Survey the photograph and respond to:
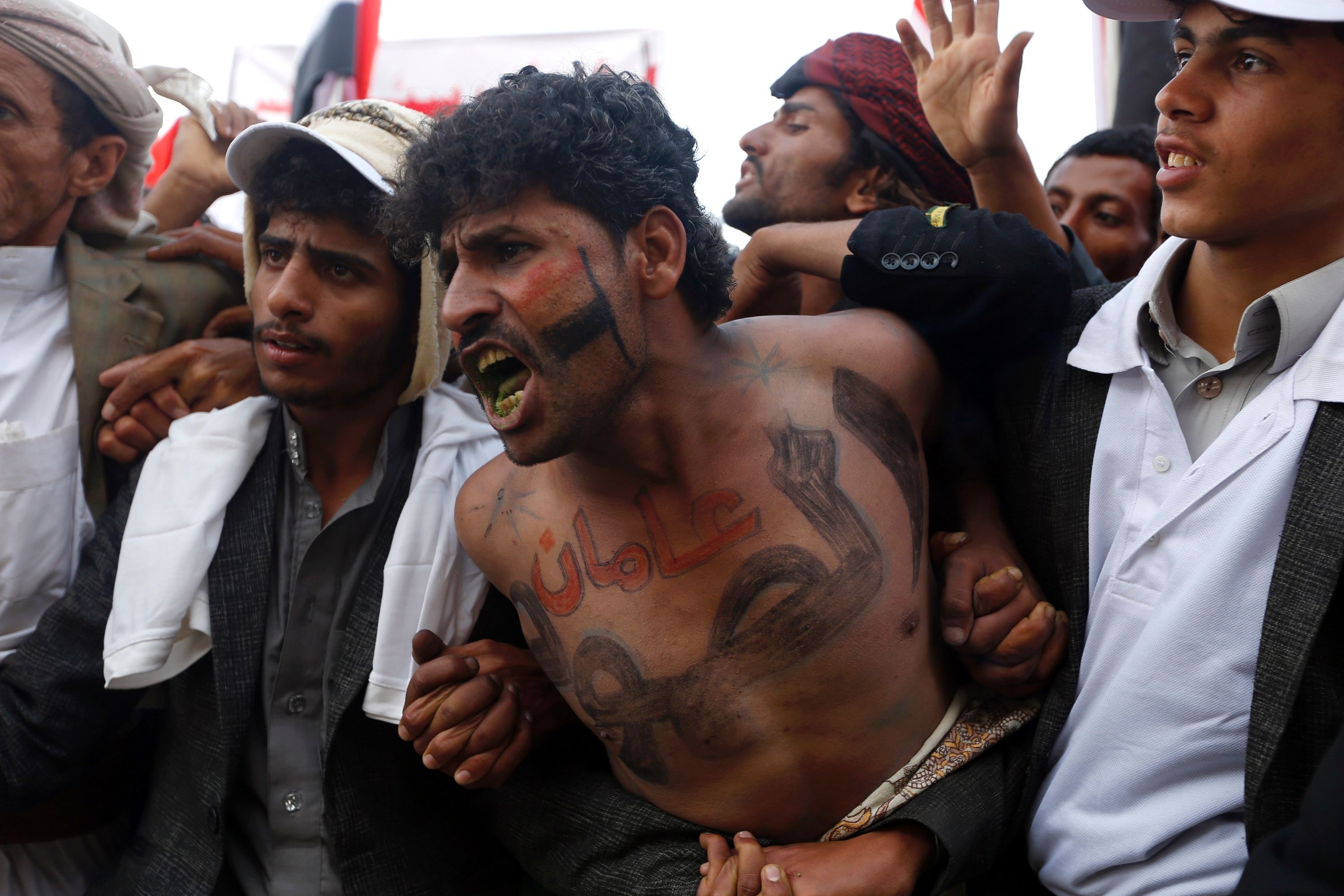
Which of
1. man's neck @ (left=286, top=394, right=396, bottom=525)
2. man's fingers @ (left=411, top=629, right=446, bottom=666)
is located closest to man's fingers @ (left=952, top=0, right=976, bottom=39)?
man's neck @ (left=286, top=394, right=396, bottom=525)

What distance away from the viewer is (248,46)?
612 cm

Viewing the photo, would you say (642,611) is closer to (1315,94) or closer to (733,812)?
(733,812)

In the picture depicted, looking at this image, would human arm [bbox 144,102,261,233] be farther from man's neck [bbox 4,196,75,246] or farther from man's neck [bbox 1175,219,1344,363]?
man's neck [bbox 1175,219,1344,363]

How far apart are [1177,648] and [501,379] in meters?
1.19

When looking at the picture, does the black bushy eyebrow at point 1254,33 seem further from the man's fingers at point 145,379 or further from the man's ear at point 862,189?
the man's fingers at point 145,379

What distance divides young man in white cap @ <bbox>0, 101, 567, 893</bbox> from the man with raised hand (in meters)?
1.03

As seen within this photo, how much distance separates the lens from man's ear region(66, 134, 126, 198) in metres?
2.59

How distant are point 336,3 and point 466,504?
14.4 ft

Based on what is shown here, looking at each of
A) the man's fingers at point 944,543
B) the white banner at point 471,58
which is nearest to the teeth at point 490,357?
the man's fingers at point 944,543

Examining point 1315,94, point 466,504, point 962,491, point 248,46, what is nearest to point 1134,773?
point 962,491

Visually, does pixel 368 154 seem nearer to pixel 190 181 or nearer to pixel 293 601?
pixel 293 601

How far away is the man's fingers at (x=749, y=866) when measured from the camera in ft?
5.42

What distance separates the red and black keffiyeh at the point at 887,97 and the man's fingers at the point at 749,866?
1915mm

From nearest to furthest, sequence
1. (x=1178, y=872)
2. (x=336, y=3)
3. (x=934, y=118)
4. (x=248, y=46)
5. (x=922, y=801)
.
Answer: (x=1178, y=872), (x=922, y=801), (x=934, y=118), (x=336, y=3), (x=248, y=46)
